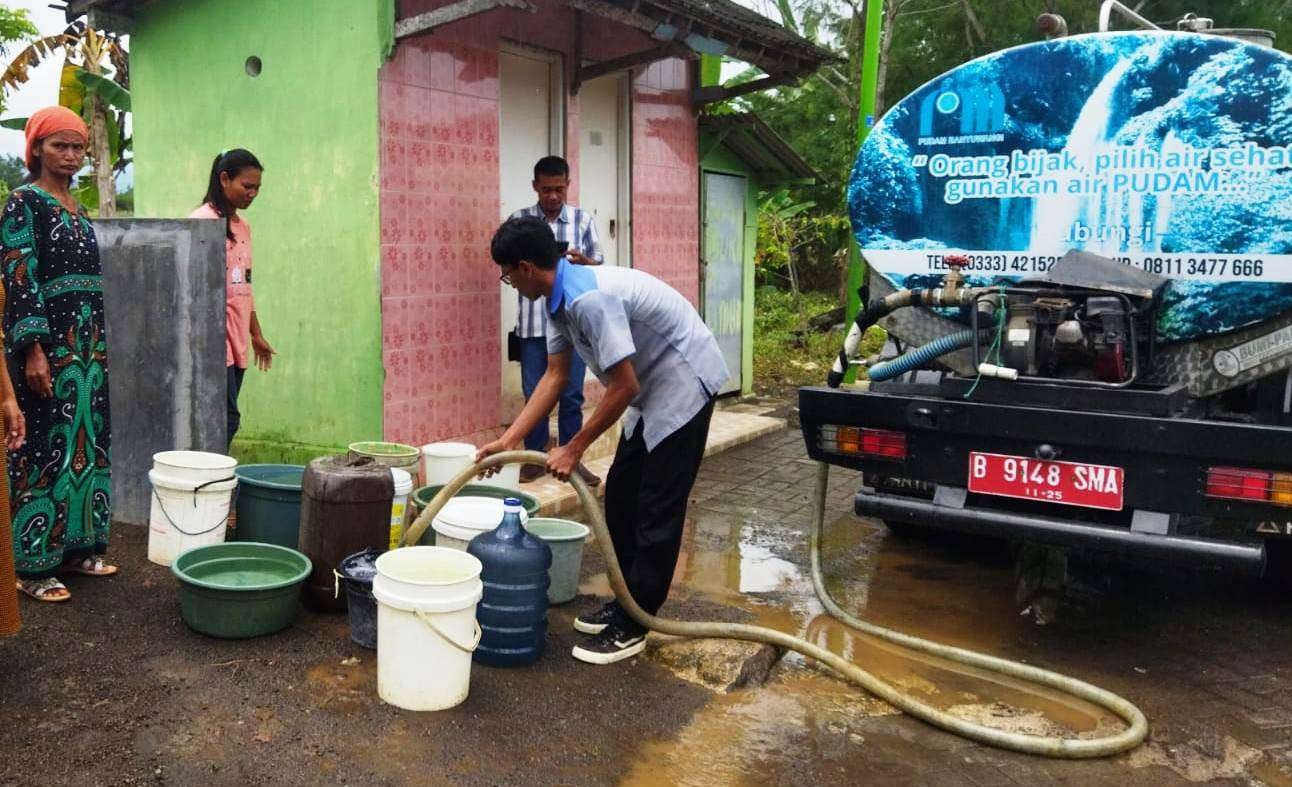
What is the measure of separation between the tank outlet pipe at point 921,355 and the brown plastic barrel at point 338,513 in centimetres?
219

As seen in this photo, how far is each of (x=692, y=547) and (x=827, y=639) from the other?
57.5 inches

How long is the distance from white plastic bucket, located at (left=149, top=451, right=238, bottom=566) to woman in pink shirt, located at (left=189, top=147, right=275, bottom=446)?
2.67 feet

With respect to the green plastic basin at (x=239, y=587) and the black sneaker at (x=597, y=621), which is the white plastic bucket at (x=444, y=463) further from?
the black sneaker at (x=597, y=621)

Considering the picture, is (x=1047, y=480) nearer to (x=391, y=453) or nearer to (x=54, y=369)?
(x=391, y=453)

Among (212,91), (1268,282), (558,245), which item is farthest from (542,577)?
(212,91)

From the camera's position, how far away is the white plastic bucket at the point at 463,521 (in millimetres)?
4281

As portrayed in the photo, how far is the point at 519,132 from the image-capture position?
23.9 ft

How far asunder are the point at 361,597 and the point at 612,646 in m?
0.97

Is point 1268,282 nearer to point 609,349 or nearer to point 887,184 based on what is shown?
point 887,184

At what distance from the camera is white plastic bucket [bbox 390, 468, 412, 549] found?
174 inches

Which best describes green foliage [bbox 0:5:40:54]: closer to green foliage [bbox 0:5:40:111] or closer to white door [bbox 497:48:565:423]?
green foliage [bbox 0:5:40:111]

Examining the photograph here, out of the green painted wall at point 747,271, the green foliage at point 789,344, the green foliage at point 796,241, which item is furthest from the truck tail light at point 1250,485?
the green foliage at point 796,241

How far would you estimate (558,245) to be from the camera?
152 inches

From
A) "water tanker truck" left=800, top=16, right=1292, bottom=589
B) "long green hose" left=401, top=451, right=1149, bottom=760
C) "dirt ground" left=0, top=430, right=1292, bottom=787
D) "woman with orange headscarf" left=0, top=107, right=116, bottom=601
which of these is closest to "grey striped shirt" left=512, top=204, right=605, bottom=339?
"dirt ground" left=0, top=430, right=1292, bottom=787
